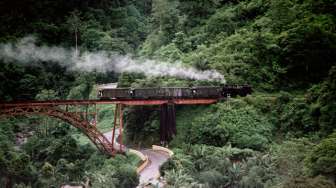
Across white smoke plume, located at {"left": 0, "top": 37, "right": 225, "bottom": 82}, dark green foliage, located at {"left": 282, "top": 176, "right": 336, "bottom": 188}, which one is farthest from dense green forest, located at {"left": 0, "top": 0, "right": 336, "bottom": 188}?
white smoke plume, located at {"left": 0, "top": 37, "right": 225, "bottom": 82}

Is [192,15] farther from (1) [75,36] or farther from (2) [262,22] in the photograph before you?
(1) [75,36]

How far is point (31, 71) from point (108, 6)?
20854 millimetres

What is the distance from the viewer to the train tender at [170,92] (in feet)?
178

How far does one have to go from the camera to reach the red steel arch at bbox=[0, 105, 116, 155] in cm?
4978

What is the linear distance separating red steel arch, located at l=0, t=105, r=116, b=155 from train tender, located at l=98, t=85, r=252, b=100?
3.08 m

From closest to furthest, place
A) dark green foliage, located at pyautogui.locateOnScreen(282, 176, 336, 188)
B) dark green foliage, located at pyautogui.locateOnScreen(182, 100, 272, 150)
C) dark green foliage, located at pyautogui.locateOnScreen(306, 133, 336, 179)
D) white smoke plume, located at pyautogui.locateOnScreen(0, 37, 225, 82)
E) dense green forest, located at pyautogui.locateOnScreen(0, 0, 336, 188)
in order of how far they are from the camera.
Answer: dark green foliage, located at pyautogui.locateOnScreen(282, 176, 336, 188), dark green foliage, located at pyautogui.locateOnScreen(306, 133, 336, 179), dense green forest, located at pyautogui.locateOnScreen(0, 0, 336, 188), dark green foliage, located at pyautogui.locateOnScreen(182, 100, 272, 150), white smoke plume, located at pyautogui.locateOnScreen(0, 37, 225, 82)

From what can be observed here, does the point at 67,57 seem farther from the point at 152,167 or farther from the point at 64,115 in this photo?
the point at 152,167

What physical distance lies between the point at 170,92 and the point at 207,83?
417 centimetres

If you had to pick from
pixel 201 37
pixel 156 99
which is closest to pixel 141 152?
pixel 156 99

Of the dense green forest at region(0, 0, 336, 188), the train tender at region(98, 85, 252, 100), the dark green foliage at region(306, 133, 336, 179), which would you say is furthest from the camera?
the train tender at region(98, 85, 252, 100)

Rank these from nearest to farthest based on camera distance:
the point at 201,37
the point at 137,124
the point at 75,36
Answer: the point at 137,124, the point at 201,37, the point at 75,36

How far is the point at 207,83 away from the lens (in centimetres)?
5766

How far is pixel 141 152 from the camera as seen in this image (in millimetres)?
53812

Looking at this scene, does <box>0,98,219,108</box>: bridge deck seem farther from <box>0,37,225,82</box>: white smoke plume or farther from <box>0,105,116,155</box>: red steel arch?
<box>0,37,225,82</box>: white smoke plume
